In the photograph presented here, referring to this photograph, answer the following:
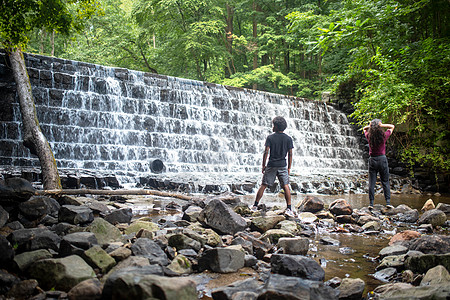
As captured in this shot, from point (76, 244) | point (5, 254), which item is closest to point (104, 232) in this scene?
point (76, 244)

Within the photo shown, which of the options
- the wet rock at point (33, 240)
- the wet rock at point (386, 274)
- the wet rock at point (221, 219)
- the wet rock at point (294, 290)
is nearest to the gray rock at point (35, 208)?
the wet rock at point (33, 240)

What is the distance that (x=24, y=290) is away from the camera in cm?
206

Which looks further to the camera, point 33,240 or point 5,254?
point 33,240

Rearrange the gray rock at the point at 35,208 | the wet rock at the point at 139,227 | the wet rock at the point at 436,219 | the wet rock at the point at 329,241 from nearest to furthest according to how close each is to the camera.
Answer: the wet rock at the point at 139,227 < the gray rock at the point at 35,208 < the wet rock at the point at 329,241 < the wet rock at the point at 436,219

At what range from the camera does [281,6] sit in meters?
27.8

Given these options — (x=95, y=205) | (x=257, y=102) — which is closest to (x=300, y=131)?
(x=257, y=102)

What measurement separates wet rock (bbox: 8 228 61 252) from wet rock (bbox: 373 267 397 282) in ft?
9.58

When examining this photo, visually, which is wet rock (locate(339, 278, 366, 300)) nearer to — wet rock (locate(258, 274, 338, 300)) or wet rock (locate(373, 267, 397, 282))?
wet rock (locate(258, 274, 338, 300))

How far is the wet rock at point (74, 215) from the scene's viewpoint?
3.67 meters

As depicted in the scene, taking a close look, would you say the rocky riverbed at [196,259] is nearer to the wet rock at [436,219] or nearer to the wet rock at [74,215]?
the wet rock at [74,215]

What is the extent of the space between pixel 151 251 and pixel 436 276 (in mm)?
2346

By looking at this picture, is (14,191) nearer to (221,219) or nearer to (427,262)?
(221,219)

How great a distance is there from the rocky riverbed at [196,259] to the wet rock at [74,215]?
0.01m

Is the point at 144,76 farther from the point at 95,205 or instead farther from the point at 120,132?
the point at 95,205
